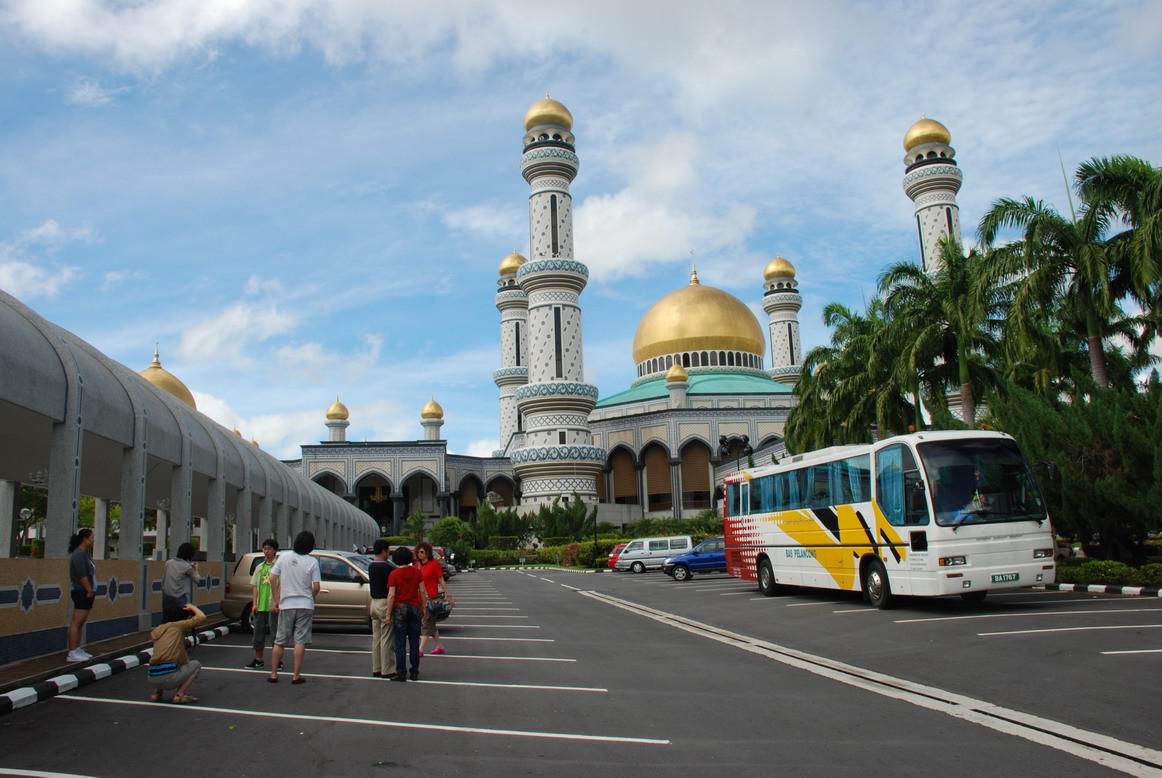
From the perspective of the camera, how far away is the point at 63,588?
11078mm

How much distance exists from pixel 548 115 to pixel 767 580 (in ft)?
140

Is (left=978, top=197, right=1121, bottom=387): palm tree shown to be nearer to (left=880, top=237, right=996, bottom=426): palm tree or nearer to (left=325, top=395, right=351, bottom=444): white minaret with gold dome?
(left=880, top=237, right=996, bottom=426): palm tree

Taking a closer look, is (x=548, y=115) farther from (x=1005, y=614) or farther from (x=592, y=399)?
(x=1005, y=614)

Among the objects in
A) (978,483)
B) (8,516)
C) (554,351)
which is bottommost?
(978,483)

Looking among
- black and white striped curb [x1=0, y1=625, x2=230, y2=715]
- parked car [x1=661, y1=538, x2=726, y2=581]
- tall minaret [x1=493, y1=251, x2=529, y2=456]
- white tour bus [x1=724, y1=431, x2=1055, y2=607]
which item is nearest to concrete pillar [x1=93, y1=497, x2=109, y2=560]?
black and white striped curb [x1=0, y1=625, x2=230, y2=715]

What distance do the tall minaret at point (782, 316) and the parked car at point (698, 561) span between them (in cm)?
4600

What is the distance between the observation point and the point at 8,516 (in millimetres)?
17594

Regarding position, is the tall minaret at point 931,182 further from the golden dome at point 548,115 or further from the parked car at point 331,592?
the parked car at point 331,592

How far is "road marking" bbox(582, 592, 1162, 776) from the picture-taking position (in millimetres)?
5602

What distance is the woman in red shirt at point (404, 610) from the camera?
9320mm

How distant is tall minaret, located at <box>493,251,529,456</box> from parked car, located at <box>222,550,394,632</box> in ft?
180

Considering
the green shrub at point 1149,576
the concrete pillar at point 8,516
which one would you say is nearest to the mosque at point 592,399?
the concrete pillar at point 8,516

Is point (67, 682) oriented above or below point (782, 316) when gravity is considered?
below

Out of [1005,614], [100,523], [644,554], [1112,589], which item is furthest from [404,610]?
[644,554]
